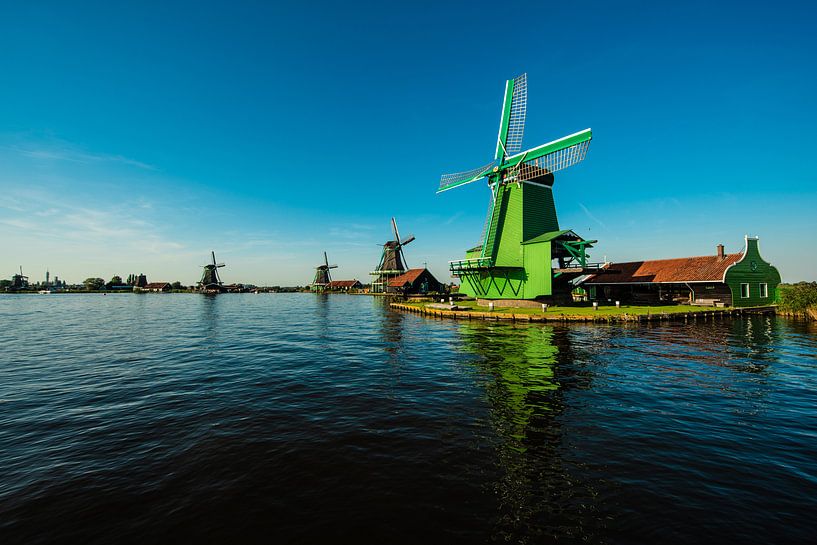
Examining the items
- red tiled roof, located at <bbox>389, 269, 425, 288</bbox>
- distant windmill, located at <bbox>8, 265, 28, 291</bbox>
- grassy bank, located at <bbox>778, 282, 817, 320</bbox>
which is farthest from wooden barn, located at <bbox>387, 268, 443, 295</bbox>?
distant windmill, located at <bbox>8, 265, 28, 291</bbox>

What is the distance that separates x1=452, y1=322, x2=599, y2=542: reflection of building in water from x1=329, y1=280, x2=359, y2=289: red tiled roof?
363 ft

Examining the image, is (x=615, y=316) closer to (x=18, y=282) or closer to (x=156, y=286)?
(x=156, y=286)

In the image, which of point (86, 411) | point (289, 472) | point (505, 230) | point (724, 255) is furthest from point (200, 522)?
point (724, 255)

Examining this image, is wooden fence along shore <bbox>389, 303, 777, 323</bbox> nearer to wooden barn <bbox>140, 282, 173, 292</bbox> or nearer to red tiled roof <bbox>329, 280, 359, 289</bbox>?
red tiled roof <bbox>329, 280, 359, 289</bbox>

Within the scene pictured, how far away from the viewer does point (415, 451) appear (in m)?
7.60

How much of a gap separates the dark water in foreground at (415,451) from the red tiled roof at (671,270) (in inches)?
940

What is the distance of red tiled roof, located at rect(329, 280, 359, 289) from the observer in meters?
127

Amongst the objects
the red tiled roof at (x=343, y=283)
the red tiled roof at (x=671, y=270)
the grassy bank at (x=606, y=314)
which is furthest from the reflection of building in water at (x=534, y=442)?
the red tiled roof at (x=343, y=283)

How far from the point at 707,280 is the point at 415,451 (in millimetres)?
43442

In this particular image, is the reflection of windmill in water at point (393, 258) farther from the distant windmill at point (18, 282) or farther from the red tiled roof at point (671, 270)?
the distant windmill at point (18, 282)

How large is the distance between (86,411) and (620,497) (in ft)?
49.1

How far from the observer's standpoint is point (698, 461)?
280 inches

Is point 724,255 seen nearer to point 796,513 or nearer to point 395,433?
point 796,513

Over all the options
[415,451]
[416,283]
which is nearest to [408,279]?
[416,283]
